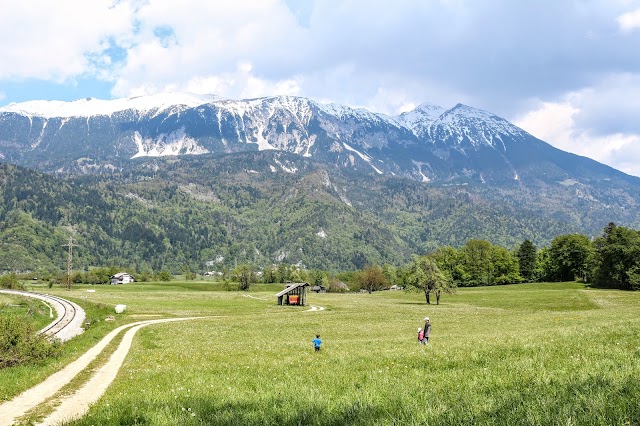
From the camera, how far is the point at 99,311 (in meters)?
76.1

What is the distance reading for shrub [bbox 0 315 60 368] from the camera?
79.9 feet

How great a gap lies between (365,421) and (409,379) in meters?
5.94

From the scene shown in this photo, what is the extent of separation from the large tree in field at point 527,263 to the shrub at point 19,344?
7285 inches

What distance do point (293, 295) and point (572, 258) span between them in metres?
106

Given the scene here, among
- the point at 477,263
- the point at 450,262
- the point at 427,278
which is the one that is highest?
the point at 450,262

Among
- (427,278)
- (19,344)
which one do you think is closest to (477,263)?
(427,278)

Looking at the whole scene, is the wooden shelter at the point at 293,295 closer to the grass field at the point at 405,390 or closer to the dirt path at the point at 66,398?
the dirt path at the point at 66,398

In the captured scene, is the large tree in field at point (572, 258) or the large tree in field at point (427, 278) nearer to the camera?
the large tree in field at point (427, 278)

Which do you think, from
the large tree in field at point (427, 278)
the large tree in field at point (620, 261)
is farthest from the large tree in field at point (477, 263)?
the large tree in field at point (427, 278)

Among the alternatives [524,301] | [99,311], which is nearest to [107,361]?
[99,311]

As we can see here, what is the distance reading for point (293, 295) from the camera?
11625 centimetres

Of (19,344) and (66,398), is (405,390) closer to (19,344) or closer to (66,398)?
(66,398)

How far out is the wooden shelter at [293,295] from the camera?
115 meters

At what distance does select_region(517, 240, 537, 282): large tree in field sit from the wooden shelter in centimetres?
10783
